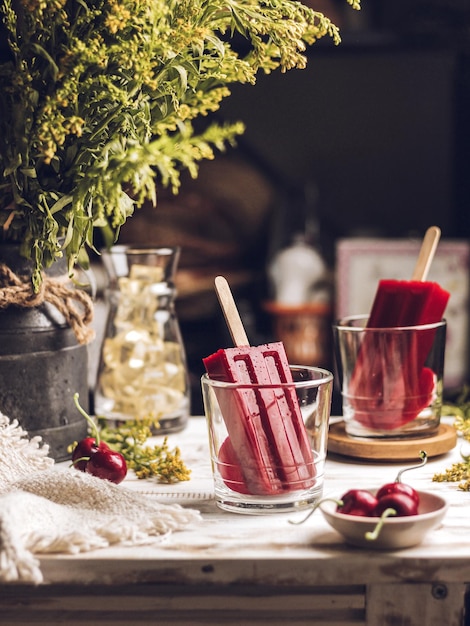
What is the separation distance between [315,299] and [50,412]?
4.09ft

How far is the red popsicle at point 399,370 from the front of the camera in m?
1.05

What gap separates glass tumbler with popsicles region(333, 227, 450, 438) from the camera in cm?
105

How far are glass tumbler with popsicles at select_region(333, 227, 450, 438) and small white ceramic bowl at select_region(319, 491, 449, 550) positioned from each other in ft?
0.91

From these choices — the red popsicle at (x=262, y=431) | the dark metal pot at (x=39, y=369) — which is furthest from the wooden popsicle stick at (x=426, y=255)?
the dark metal pot at (x=39, y=369)

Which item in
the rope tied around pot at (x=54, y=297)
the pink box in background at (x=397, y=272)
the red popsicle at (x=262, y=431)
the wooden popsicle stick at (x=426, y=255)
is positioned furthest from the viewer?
the pink box in background at (x=397, y=272)

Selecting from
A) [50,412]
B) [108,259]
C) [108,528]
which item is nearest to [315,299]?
[108,259]

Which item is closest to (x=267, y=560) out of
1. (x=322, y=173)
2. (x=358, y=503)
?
(x=358, y=503)

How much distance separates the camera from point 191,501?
923mm

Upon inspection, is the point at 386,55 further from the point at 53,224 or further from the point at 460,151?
the point at 53,224

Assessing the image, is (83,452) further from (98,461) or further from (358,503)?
(358,503)

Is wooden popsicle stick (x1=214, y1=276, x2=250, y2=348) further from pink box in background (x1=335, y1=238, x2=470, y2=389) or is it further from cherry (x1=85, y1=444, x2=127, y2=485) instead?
pink box in background (x1=335, y1=238, x2=470, y2=389)

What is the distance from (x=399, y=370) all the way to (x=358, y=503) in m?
0.30

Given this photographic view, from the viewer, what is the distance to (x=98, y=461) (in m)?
0.94

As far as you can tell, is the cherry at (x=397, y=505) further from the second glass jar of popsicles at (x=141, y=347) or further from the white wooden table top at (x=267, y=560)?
the second glass jar of popsicles at (x=141, y=347)
